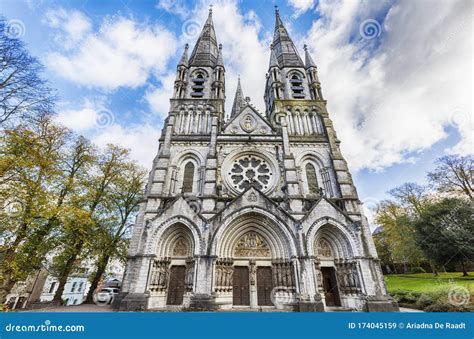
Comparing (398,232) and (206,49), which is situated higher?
(206,49)

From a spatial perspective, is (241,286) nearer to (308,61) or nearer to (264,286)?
(264,286)

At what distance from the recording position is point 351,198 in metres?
13.4

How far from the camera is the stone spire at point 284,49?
2265 cm

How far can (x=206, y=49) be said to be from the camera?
23.5 m

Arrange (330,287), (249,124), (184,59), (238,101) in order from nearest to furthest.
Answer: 1. (330,287)
2. (249,124)
3. (184,59)
4. (238,101)

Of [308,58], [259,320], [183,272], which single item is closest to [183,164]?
[183,272]

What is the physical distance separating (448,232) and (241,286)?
46.0 feet

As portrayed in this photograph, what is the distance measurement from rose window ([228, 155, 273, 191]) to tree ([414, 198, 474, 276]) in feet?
39.5

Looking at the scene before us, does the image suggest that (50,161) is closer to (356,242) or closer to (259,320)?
(259,320)

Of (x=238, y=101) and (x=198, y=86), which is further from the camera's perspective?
(x=238, y=101)

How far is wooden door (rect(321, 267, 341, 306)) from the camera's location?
1132 cm

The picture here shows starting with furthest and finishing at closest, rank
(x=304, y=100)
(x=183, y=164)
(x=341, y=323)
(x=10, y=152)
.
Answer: (x=304, y=100), (x=183, y=164), (x=10, y=152), (x=341, y=323)

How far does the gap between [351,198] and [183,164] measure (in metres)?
11.9

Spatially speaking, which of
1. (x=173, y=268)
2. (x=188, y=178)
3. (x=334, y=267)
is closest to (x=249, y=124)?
(x=188, y=178)
